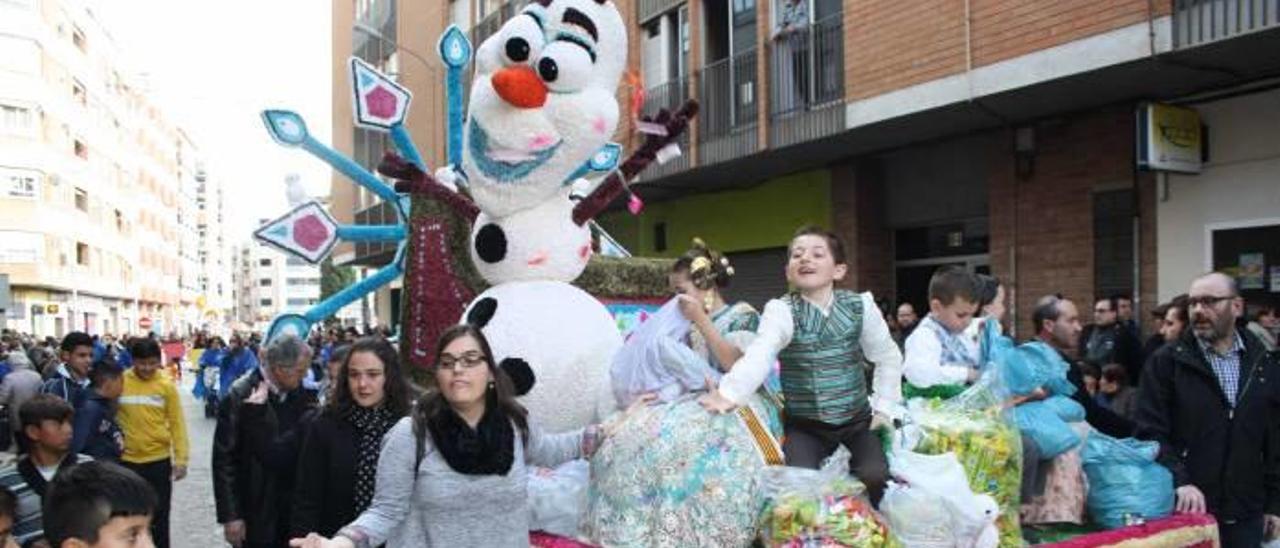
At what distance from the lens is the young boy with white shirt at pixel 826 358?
3598 mm

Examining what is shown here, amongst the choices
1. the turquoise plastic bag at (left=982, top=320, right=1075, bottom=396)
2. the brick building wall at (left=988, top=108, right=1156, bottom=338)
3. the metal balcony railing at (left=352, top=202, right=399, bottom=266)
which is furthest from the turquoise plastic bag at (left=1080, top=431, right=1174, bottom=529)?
the metal balcony railing at (left=352, top=202, right=399, bottom=266)

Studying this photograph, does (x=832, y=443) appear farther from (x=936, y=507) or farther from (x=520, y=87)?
(x=520, y=87)

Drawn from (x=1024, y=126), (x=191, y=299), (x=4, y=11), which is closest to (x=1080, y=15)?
(x=1024, y=126)

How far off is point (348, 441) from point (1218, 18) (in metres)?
7.13

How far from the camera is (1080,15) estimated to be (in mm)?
8633

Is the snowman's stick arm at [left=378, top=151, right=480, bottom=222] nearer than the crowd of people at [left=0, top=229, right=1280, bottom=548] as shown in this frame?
No

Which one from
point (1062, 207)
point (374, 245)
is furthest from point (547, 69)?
point (374, 245)

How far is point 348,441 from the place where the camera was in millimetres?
3510

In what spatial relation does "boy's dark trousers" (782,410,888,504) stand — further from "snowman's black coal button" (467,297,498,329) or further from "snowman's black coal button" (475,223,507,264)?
"snowman's black coal button" (475,223,507,264)

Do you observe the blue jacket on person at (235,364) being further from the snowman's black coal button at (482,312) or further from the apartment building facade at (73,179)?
the apartment building facade at (73,179)

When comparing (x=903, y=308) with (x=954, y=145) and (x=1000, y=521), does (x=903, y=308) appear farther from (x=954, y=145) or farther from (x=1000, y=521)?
(x=1000, y=521)

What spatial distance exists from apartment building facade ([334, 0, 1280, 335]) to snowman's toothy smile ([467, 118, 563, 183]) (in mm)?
978

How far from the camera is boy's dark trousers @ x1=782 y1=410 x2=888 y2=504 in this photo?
11.7 ft

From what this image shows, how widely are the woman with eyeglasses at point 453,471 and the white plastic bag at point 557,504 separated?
29.3 inches
